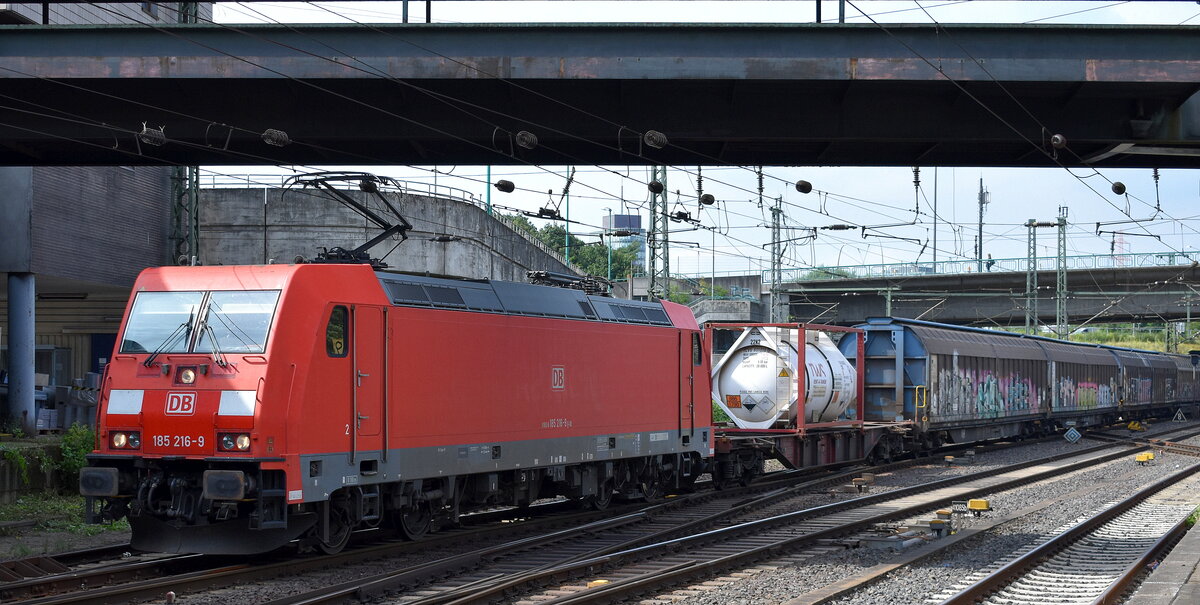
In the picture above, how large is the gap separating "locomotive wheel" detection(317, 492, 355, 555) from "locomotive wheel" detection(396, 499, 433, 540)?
1106 mm

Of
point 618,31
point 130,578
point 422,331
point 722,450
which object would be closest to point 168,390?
point 130,578

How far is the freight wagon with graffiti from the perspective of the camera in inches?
1110

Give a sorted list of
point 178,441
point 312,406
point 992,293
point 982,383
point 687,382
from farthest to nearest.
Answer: point 992,293 → point 982,383 → point 687,382 → point 312,406 → point 178,441

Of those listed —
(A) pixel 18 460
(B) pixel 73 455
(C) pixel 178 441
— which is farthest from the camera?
(B) pixel 73 455

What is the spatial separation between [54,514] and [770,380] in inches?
520

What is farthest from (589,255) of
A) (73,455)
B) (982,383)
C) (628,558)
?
(628,558)

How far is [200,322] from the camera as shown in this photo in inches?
499

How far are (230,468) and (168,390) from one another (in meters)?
1.15

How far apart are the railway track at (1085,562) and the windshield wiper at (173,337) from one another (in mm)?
8237

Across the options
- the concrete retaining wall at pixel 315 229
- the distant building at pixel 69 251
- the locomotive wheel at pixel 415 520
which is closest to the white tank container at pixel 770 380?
the locomotive wheel at pixel 415 520

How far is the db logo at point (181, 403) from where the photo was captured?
1217cm

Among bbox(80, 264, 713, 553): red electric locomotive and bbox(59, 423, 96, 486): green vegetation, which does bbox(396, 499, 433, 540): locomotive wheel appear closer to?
bbox(80, 264, 713, 553): red electric locomotive

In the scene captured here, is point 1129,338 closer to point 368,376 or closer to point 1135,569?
point 1135,569

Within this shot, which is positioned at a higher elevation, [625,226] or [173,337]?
[625,226]
